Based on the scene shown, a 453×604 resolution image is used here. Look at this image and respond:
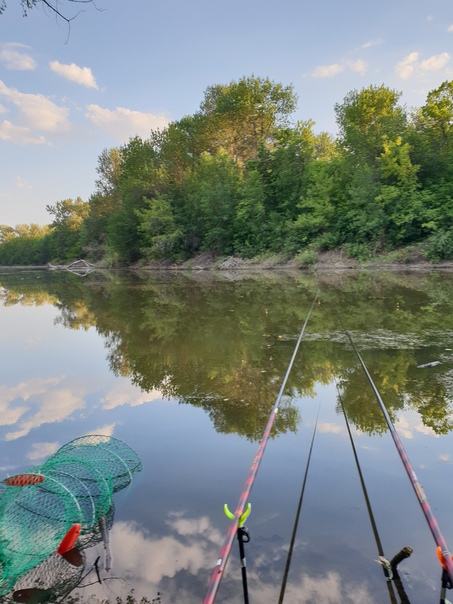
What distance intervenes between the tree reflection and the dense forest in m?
15.5

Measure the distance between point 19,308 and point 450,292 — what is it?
694 inches

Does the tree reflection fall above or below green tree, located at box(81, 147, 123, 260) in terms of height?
below

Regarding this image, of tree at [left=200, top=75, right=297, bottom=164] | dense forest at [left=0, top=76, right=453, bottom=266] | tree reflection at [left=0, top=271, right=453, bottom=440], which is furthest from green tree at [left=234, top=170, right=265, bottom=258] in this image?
tree reflection at [left=0, top=271, right=453, bottom=440]

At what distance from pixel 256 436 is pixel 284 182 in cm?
3671

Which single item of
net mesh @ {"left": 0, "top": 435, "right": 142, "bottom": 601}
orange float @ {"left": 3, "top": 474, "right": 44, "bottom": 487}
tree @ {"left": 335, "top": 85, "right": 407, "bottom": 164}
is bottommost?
net mesh @ {"left": 0, "top": 435, "right": 142, "bottom": 601}

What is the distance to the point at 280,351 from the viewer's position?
8.55m

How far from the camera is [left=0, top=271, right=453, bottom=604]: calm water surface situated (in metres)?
2.90

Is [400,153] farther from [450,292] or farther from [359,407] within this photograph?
[359,407]

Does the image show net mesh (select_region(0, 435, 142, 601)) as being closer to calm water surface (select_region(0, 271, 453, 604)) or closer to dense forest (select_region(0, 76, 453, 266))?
calm water surface (select_region(0, 271, 453, 604))

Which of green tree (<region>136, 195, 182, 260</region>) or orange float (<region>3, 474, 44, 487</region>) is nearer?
orange float (<region>3, 474, 44, 487</region>)

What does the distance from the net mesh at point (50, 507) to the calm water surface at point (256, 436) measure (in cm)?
21

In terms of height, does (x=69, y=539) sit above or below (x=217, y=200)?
below

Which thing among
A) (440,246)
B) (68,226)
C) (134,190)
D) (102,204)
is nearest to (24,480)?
(440,246)

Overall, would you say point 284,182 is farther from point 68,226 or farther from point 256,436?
point 68,226
